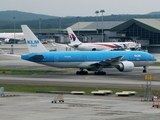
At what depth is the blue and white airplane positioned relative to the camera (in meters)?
64.1

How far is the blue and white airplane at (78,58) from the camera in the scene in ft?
210

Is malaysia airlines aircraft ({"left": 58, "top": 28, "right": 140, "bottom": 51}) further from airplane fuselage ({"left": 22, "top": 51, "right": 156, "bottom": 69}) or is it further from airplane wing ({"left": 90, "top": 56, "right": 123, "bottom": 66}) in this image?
airplane wing ({"left": 90, "top": 56, "right": 123, "bottom": 66})

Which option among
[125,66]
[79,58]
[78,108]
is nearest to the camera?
[78,108]

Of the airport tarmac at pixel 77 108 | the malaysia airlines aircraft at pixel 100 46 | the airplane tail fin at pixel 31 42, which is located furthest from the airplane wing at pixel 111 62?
the malaysia airlines aircraft at pixel 100 46

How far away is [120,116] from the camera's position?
2825 cm

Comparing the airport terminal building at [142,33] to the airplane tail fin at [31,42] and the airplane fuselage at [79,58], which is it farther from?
the airplane tail fin at [31,42]

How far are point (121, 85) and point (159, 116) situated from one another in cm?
2357

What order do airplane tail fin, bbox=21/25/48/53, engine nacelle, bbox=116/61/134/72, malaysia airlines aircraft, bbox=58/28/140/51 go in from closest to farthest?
engine nacelle, bbox=116/61/134/72
airplane tail fin, bbox=21/25/48/53
malaysia airlines aircraft, bbox=58/28/140/51

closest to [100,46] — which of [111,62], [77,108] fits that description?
[111,62]

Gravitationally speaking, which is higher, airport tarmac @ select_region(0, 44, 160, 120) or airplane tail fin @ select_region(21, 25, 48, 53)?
airplane tail fin @ select_region(21, 25, 48, 53)

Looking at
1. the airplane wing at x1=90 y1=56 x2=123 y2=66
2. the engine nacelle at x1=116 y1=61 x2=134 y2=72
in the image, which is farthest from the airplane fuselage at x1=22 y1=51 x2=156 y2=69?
the engine nacelle at x1=116 y1=61 x2=134 y2=72

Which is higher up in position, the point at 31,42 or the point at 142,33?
the point at 142,33

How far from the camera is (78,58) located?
6562 cm

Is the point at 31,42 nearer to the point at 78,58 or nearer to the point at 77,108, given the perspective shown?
the point at 78,58
